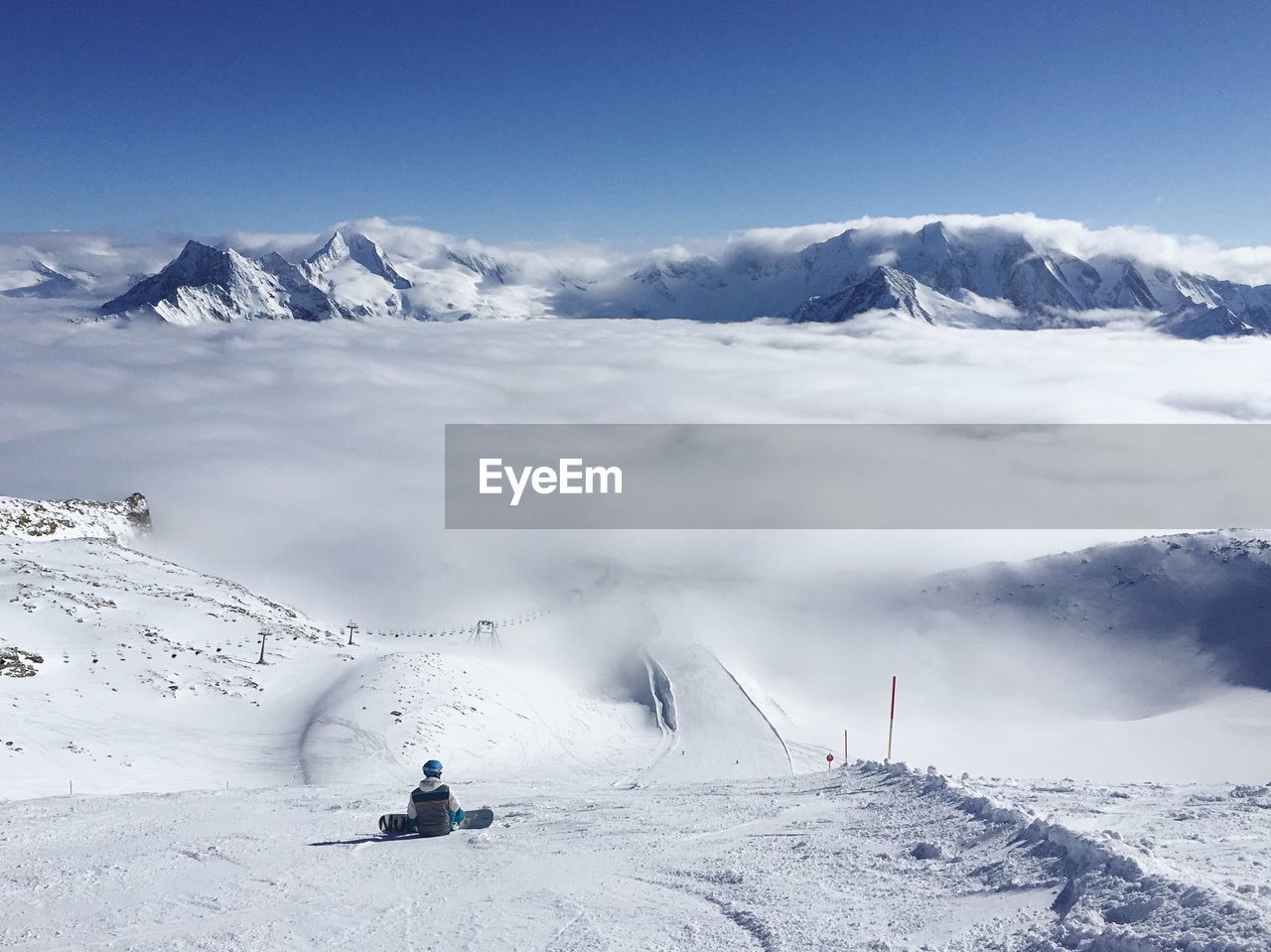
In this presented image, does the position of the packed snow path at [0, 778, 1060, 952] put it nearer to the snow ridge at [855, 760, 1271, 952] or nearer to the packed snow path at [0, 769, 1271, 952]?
the packed snow path at [0, 769, 1271, 952]

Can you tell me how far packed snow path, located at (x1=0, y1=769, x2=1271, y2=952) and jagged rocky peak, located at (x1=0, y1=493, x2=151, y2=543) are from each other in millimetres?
50852

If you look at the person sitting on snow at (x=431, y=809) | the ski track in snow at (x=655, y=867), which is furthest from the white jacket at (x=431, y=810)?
the ski track in snow at (x=655, y=867)

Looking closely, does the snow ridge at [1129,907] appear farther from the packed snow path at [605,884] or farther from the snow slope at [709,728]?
the snow slope at [709,728]

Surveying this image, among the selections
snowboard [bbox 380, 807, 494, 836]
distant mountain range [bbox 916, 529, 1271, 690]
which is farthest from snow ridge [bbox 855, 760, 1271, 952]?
distant mountain range [bbox 916, 529, 1271, 690]

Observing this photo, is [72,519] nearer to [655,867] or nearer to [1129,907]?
[655,867]

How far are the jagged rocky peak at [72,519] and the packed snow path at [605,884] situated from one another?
50.9m

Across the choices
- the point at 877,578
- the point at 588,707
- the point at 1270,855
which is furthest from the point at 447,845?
the point at 877,578

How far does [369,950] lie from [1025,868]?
20.3 feet

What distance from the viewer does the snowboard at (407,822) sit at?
40.3 feet

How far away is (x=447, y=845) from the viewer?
1157 cm

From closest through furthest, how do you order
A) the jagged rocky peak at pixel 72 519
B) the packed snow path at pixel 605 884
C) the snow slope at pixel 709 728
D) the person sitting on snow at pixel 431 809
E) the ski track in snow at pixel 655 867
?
1. the packed snow path at pixel 605 884
2. the ski track in snow at pixel 655 867
3. the person sitting on snow at pixel 431 809
4. the snow slope at pixel 709 728
5. the jagged rocky peak at pixel 72 519

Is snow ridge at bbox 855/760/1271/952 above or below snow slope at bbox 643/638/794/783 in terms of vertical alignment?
above

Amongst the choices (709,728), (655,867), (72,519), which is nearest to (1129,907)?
(655,867)

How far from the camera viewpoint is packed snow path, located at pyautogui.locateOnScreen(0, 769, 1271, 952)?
7.49 m
